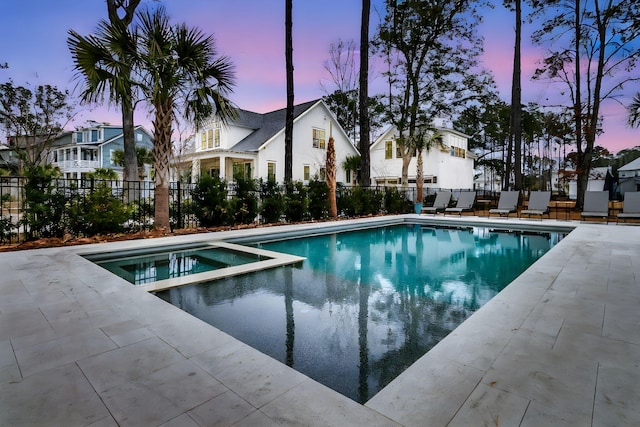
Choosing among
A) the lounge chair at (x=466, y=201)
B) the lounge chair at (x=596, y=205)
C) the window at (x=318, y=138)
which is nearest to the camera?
the lounge chair at (x=596, y=205)

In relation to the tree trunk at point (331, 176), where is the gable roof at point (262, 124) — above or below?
above

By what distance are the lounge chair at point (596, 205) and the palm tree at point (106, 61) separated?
1273 cm

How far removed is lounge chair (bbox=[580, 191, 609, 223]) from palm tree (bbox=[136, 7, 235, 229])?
1082 centimetres

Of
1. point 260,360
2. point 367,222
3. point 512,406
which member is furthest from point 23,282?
point 367,222

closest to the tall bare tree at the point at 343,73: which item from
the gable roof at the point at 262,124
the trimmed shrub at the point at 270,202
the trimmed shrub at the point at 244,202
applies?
the gable roof at the point at 262,124

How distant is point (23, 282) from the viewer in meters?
4.02

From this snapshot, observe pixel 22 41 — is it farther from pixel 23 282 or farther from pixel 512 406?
pixel 512 406

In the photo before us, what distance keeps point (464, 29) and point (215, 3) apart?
47.0ft

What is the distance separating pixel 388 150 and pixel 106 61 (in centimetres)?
2067

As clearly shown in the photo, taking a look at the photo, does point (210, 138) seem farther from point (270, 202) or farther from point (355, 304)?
point (355, 304)

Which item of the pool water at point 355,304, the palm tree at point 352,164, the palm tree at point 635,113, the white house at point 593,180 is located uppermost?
the palm tree at point 635,113

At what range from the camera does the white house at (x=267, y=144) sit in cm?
1958

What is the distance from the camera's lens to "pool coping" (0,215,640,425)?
1689mm

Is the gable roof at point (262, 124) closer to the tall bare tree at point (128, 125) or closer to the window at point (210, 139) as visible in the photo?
the window at point (210, 139)
